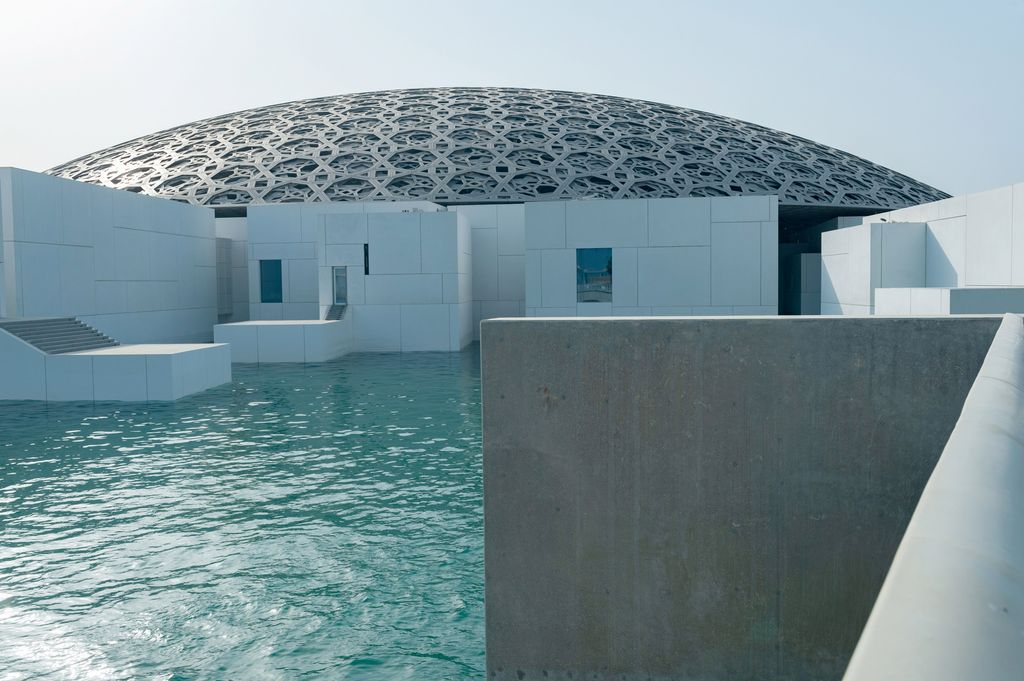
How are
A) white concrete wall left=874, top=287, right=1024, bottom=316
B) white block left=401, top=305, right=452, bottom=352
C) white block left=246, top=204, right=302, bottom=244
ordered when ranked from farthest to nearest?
white block left=246, top=204, right=302, bottom=244 < white block left=401, top=305, right=452, bottom=352 < white concrete wall left=874, top=287, right=1024, bottom=316

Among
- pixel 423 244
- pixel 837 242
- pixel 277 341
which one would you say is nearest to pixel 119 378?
pixel 277 341

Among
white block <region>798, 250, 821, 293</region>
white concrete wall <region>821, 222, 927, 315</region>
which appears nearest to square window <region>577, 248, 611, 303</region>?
white concrete wall <region>821, 222, 927, 315</region>

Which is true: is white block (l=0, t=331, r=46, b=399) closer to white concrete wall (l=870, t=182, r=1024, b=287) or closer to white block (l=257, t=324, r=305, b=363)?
white block (l=257, t=324, r=305, b=363)

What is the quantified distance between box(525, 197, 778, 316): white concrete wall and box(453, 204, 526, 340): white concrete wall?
15.3 feet

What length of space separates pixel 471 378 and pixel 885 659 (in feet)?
58.0

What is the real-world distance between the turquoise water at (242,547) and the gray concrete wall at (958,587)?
4.18 m

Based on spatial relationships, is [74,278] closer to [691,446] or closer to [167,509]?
[167,509]

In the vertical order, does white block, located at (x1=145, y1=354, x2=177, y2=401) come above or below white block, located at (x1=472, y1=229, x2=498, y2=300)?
below

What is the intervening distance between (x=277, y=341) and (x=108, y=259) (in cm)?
506

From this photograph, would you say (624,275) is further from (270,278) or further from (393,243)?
(270,278)

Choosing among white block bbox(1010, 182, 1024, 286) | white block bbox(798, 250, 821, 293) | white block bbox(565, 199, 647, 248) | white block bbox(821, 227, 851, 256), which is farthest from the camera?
white block bbox(798, 250, 821, 293)

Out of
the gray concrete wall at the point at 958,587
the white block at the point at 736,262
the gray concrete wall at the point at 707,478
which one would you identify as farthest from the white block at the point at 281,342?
the gray concrete wall at the point at 958,587

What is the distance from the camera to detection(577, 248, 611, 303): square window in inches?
968

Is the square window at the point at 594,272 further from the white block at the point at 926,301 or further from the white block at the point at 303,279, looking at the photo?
the white block at the point at 926,301
